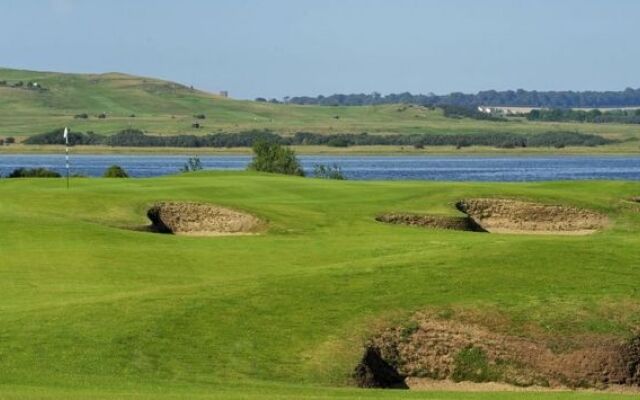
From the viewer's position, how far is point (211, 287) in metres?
27.6

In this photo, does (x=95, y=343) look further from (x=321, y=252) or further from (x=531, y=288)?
(x=321, y=252)

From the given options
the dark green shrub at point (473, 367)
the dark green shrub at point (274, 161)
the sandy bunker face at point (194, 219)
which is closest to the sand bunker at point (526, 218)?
the sandy bunker face at point (194, 219)

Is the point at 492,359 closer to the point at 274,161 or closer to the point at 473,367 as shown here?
the point at 473,367

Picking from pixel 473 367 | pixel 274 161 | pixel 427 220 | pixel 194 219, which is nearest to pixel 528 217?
pixel 427 220

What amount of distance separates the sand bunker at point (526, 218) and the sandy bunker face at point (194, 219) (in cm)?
826

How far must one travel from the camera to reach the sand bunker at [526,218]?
50.1 meters

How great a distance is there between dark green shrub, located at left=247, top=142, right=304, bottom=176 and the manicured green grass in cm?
5340

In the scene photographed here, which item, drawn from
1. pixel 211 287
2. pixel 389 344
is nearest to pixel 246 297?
pixel 211 287

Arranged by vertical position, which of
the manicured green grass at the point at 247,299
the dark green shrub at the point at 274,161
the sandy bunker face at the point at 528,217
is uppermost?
the manicured green grass at the point at 247,299

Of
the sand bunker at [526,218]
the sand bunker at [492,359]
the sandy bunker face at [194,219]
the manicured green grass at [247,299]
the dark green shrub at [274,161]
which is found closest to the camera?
the manicured green grass at [247,299]

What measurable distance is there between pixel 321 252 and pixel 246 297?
846cm

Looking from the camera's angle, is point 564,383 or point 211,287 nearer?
point 564,383

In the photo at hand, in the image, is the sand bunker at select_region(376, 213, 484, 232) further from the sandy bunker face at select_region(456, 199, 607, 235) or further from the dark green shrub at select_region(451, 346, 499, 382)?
the dark green shrub at select_region(451, 346, 499, 382)

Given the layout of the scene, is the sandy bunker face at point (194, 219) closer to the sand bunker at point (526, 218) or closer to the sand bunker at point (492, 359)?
the sand bunker at point (526, 218)
